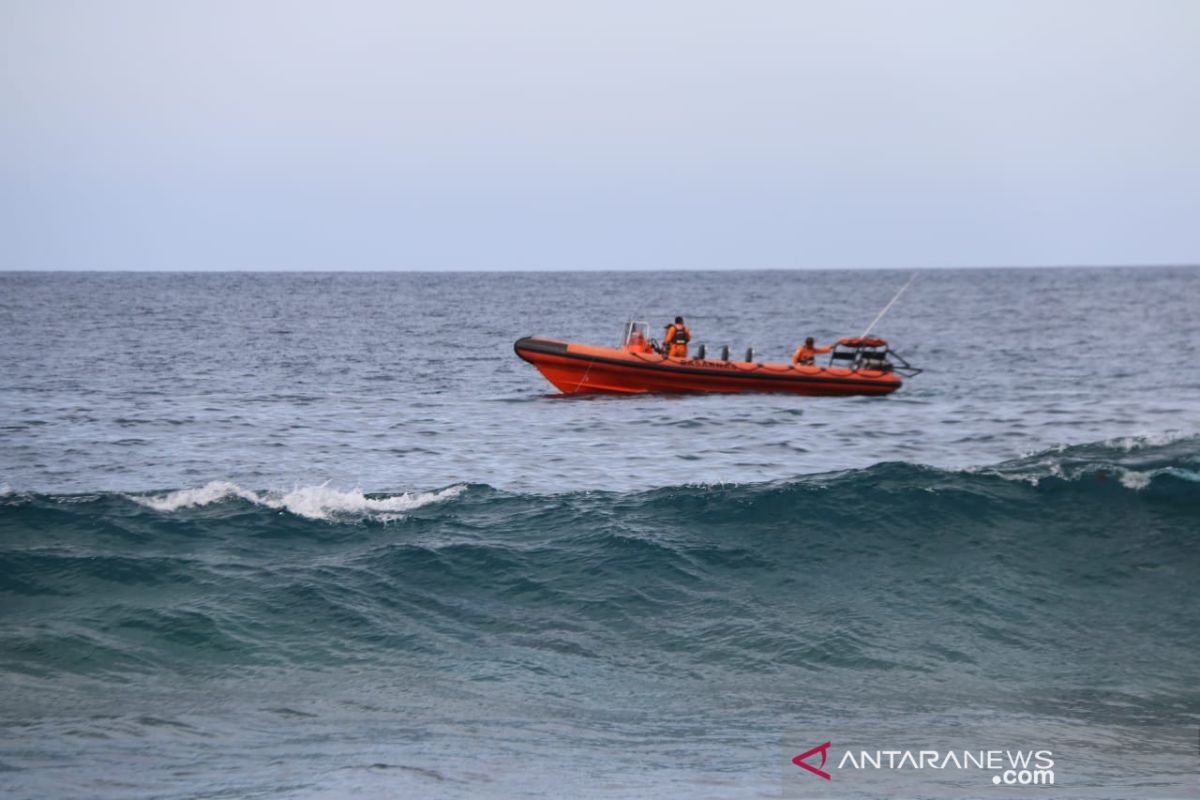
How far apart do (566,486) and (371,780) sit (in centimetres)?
823

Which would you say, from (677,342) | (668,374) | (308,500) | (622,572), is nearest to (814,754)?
(622,572)

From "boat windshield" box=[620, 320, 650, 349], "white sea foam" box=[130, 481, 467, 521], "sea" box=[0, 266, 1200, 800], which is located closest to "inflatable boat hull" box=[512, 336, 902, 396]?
"boat windshield" box=[620, 320, 650, 349]

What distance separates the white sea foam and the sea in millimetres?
57

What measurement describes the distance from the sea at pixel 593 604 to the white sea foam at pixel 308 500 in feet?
0.19

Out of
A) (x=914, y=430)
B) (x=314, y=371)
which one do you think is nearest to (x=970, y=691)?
(x=914, y=430)

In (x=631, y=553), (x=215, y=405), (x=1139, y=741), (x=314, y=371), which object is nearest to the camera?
(x=1139, y=741)

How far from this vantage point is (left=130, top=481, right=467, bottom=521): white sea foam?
12.9m

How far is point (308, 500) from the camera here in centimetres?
1305

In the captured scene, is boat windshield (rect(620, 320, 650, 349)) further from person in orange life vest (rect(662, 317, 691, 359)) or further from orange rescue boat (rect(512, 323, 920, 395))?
person in orange life vest (rect(662, 317, 691, 359))

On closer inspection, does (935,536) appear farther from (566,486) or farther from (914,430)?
(914,430)

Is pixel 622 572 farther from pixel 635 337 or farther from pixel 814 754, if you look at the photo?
pixel 635 337

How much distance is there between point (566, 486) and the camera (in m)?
14.8

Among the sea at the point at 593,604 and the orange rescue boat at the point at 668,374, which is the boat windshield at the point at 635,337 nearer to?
the orange rescue boat at the point at 668,374

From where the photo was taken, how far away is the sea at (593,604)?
725 cm
